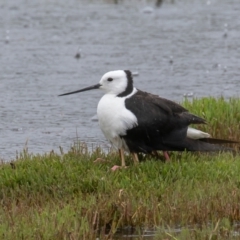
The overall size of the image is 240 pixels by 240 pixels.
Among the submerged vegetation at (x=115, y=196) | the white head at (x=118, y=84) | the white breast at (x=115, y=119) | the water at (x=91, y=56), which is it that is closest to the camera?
the submerged vegetation at (x=115, y=196)

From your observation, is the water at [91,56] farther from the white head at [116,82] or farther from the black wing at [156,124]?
the black wing at [156,124]

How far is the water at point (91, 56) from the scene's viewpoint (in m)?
11.0

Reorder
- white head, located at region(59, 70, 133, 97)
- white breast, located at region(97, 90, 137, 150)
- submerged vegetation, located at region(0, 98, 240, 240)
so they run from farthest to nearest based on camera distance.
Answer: white head, located at region(59, 70, 133, 97), white breast, located at region(97, 90, 137, 150), submerged vegetation, located at region(0, 98, 240, 240)

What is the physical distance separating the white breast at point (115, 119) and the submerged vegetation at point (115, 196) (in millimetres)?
272

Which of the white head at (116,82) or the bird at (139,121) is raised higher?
the white head at (116,82)

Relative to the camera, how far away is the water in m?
11.0

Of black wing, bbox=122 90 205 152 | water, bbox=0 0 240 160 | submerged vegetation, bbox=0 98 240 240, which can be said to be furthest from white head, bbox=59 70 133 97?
water, bbox=0 0 240 160

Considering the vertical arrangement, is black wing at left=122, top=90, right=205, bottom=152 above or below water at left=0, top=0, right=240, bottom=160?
above

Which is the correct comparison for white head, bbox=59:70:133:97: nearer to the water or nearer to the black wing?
the black wing

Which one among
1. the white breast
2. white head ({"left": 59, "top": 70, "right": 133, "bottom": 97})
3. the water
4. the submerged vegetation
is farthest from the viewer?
the water

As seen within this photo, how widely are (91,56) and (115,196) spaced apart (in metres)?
9.19

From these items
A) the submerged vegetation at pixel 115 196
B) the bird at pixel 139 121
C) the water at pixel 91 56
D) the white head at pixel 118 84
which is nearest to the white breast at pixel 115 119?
the bird at pixel 139 121

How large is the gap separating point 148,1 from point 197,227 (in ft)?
54.2

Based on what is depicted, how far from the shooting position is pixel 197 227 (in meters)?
6.25
